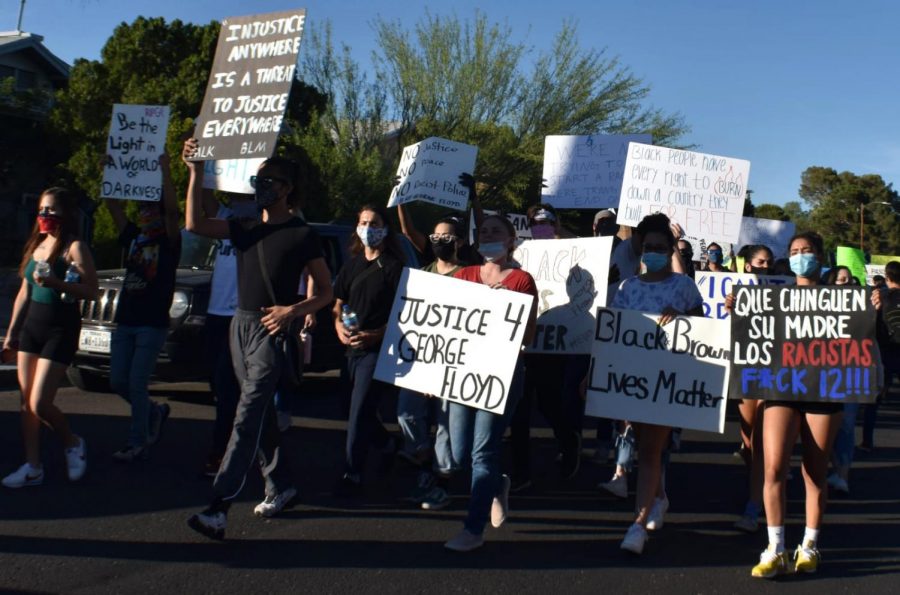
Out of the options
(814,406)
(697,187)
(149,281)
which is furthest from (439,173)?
(814,406)

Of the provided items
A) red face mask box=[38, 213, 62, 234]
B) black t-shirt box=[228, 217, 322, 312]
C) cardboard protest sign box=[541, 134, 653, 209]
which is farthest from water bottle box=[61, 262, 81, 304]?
cardboard protest sign box=[541, 134, 653, 209]

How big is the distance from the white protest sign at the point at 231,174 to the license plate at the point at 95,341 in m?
2.95

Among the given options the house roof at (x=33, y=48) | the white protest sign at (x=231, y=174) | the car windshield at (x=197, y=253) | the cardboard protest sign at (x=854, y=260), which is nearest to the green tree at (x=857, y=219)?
the house roof at (x=33, y=48)

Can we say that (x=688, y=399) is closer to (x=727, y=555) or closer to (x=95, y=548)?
(x=727, y=555)

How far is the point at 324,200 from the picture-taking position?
28.7 m

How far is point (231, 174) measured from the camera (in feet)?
24.8

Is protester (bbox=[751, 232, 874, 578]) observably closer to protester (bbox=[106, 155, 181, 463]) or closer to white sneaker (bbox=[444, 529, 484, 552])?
white sneaker (bbox=[444, 529, 484, 552])

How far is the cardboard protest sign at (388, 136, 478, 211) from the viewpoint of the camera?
426 inches

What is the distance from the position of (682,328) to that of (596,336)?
1.58 ft

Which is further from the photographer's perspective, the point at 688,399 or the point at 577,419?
the point at 577,419

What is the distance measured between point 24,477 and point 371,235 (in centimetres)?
257

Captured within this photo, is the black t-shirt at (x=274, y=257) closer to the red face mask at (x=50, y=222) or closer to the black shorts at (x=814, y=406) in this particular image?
the red face mask at (x=50, y=222)

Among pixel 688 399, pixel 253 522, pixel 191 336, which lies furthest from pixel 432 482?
pixel 191 336

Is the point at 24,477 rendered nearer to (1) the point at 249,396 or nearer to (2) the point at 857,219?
(1) the point at 249,396
